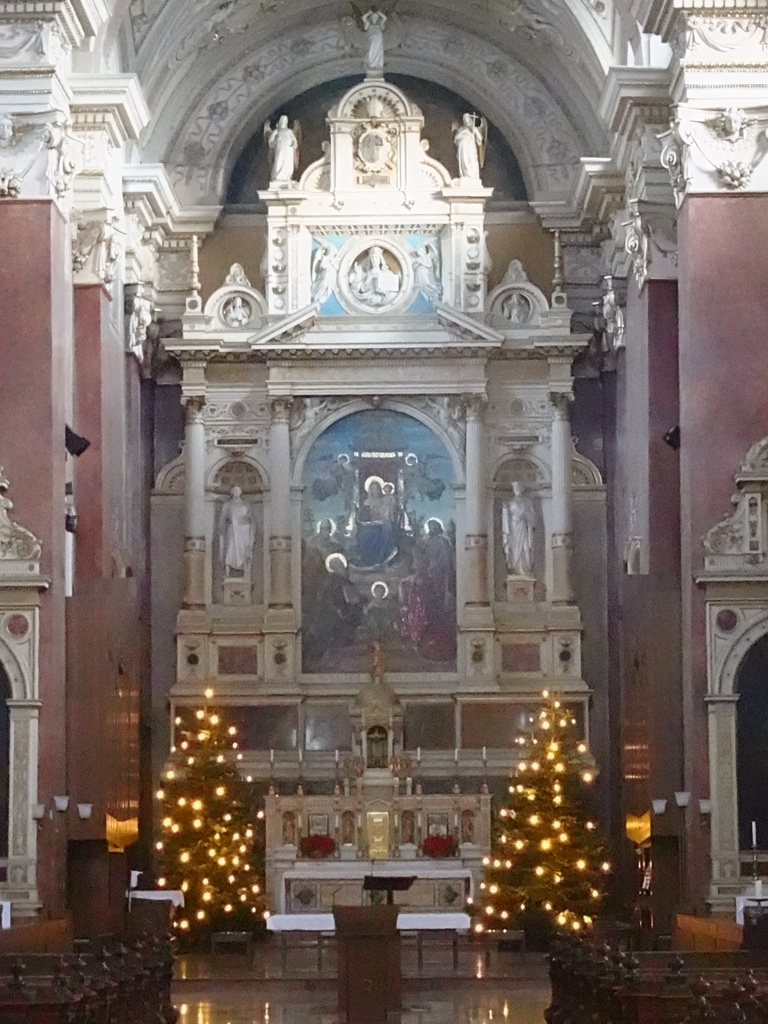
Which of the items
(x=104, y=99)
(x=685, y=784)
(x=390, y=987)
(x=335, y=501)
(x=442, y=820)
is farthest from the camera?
(x=335, y=501)

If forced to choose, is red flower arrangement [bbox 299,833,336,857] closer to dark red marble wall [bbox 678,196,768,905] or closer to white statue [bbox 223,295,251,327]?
dark red marble wall [bbox 678,196,768,905]

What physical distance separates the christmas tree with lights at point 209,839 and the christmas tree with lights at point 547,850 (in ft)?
11.5

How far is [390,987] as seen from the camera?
2420cm

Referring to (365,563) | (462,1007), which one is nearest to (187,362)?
(365,563)

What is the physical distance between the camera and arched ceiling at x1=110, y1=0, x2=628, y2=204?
3806 cm

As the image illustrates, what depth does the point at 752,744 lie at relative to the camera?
27.1 meters

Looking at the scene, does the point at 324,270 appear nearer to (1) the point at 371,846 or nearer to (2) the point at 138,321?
(2) the point at 138,321

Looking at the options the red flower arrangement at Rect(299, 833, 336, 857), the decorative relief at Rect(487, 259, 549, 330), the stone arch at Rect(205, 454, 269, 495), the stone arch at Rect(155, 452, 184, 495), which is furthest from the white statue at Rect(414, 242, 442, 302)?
the red flower arrangement at Rect(299, 833, 336, 857)

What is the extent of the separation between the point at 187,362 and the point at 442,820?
340 inches

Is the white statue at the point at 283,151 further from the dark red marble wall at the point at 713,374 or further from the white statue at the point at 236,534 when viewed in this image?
the dark red marble wall at the point at 713,374

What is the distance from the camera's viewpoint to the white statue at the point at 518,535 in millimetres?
37156

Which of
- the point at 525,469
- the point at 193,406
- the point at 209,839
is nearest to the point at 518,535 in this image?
the point at 525,469

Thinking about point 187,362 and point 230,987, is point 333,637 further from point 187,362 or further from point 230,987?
point 230,987

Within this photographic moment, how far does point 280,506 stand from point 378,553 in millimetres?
1775
